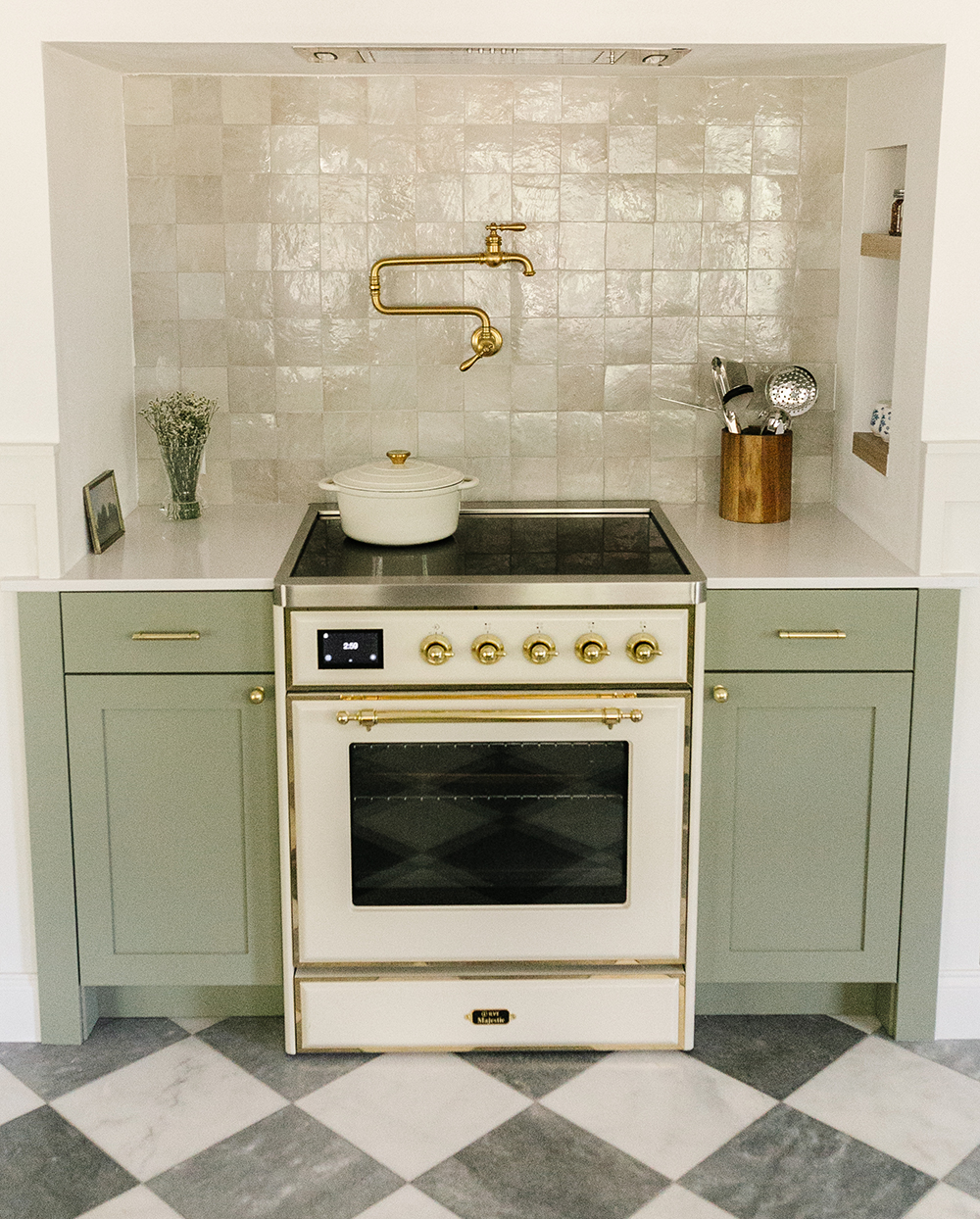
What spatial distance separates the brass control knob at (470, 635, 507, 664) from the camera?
2473 mm

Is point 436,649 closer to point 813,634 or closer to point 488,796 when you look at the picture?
point 488,796

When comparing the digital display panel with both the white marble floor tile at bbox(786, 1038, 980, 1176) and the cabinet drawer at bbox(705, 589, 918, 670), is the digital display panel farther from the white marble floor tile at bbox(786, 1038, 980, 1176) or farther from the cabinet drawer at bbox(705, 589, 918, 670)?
the white marble floor tile at bbox(786, 1038, 980, 1176)

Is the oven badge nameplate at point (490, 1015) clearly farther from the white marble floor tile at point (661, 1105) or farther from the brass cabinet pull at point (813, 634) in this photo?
the brass cabinet pull at point (813, 634)

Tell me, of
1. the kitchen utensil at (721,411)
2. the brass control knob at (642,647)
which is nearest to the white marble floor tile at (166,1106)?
the brass control knob at (642,647)

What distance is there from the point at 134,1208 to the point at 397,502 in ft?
4.35

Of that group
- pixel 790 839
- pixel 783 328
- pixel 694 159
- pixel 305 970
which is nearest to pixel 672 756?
pixel 790 839

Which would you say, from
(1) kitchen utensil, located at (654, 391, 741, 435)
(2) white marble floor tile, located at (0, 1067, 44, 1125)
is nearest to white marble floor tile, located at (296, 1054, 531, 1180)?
(2) white marble floor tile, located at (0, 1067, 44, 1125)

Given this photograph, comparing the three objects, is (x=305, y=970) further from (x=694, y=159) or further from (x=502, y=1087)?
(x=694, y=159)

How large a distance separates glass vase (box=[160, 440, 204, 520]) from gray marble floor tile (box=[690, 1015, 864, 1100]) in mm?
1517

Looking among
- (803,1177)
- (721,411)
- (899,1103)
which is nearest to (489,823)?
(803,1177)

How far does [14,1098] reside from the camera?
2.56 meters

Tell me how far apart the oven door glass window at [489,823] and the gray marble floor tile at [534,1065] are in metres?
0.32

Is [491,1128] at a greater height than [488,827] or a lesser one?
lesser

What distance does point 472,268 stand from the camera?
10.0ft
